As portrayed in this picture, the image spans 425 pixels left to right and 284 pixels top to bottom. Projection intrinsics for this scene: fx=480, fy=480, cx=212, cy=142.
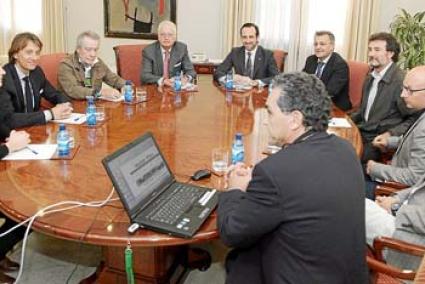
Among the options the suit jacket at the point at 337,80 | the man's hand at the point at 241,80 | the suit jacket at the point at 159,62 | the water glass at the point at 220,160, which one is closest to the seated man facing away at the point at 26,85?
the water glass at the point at 220,160

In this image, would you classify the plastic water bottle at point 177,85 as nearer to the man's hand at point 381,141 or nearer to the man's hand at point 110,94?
the man's hand at point 110,94

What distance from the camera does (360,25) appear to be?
5.15 metres

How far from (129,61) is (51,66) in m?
0.95

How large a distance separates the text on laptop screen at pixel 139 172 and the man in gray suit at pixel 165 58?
101 inches

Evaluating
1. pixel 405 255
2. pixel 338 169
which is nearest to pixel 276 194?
pixel 338 169

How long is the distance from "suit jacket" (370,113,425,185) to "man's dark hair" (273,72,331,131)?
113 centimetres

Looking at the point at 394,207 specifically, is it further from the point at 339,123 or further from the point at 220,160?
the point at 339,123

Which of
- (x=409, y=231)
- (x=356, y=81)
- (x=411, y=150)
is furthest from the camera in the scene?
(x=356, y=81)

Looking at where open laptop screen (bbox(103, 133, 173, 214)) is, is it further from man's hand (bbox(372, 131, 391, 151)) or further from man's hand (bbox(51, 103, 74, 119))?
man's hand (bbox(372, 131, 391, 151))

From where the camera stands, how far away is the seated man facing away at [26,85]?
9.34 ft

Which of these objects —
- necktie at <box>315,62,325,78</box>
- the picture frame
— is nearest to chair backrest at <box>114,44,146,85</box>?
the picture frame

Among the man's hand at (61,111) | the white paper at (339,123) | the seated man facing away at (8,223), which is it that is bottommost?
the seated man facing away at (8,223)

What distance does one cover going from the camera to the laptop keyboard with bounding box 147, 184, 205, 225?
5.41 ft

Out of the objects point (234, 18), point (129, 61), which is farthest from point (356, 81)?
point (129, 61)
